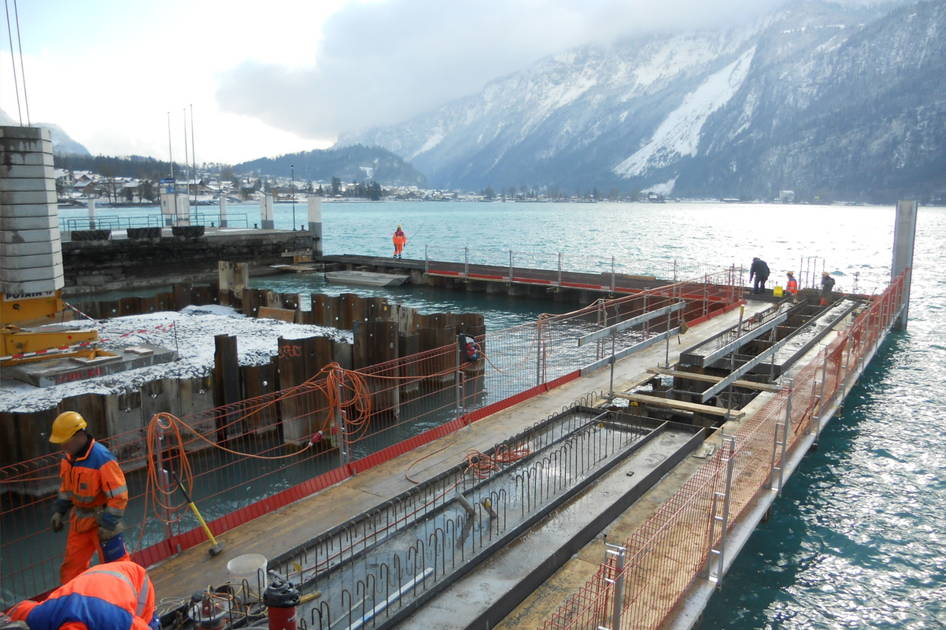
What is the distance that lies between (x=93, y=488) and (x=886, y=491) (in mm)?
12822

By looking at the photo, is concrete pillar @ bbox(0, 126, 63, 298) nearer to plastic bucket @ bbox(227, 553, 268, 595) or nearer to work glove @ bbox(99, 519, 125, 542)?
work glove @ bbox(99, 519, 125, 542)

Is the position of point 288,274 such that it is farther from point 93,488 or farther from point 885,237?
point 885,237

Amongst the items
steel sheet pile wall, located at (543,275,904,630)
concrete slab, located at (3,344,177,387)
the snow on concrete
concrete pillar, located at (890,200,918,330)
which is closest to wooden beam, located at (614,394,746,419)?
steel sheet pile wall, located at (543,275,904,630)

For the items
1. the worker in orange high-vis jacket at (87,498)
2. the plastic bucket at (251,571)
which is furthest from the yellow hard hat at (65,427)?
the plastic bucket at (251,571)

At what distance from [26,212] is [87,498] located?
8326 millimetres

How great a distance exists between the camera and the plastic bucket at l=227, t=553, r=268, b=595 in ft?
19.7

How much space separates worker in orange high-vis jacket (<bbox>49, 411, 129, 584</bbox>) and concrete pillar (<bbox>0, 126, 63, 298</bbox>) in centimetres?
781

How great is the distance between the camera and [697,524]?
763 centimetres

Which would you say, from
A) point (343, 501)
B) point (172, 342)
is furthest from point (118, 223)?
point (343, 501)

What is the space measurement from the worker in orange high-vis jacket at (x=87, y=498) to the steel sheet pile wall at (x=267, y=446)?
99 centimetres

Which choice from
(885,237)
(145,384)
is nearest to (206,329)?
(145,384)

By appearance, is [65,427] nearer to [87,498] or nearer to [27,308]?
[87,498]

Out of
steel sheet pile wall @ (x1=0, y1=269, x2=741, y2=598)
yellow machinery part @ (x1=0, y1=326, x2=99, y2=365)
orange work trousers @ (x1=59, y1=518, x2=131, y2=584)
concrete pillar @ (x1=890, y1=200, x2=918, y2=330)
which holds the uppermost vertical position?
concrete pillar @ (x1=890, y1=200, x2=918, y2=330)

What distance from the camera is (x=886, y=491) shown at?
1223cm
